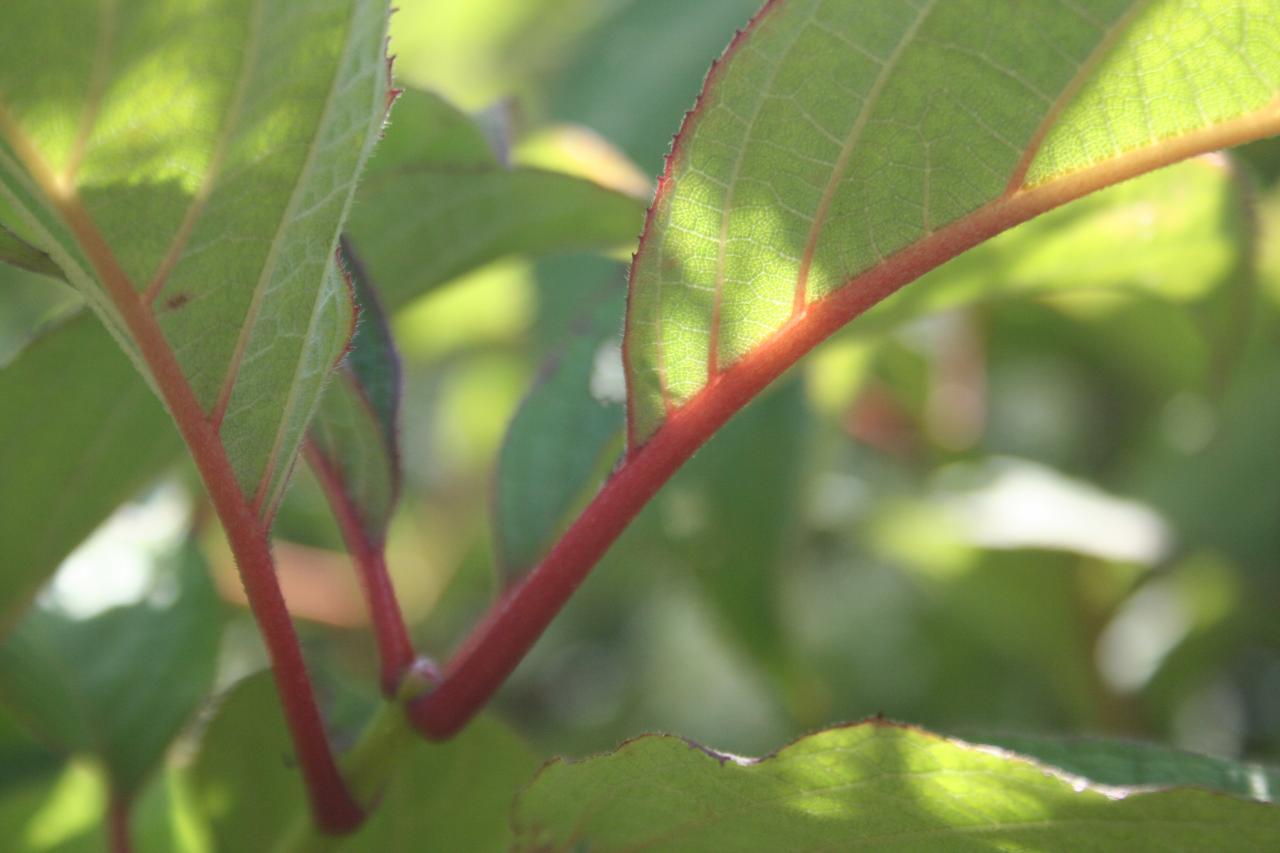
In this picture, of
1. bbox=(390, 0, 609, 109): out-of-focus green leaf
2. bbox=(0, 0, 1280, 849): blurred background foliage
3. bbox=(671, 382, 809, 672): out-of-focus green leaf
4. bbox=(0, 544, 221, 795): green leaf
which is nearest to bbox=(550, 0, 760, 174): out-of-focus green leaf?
bbox=(0, 0, 1280, 849): blurred background foliage

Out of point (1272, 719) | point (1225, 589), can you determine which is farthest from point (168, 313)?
point (1272, 719)

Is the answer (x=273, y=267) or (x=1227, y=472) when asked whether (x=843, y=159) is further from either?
(x=1227, y=472)

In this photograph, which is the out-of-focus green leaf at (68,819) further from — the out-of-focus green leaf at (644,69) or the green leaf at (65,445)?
the out-of-focus green leaf at (644,69)

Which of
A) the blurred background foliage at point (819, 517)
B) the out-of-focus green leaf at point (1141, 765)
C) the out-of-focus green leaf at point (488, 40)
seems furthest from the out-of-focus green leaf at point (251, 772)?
the out-of-focus green leaf at point (488, 40)

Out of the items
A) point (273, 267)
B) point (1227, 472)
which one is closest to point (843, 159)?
point (273, 267)

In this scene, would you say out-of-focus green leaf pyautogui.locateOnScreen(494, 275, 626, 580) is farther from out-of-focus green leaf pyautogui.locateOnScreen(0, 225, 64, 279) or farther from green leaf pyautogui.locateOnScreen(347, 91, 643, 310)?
out-of-focus green leaf pyautogui.locateOnScreen(0, 225, 64, 279)
